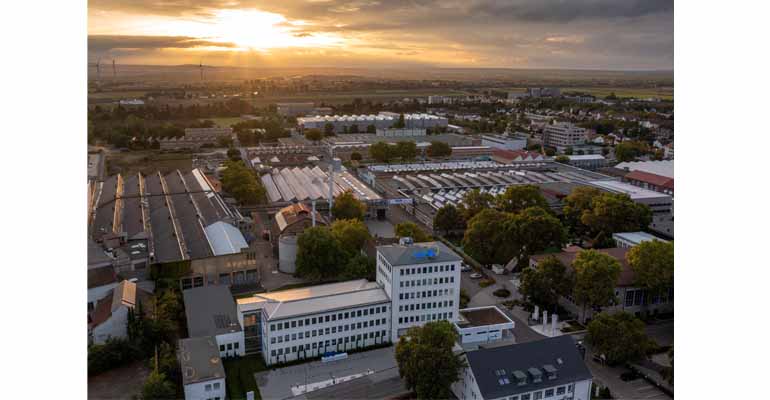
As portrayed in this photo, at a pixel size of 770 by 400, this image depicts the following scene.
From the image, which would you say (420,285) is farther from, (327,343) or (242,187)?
(242,187)


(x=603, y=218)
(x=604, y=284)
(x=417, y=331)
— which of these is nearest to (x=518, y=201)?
→ (x=603, y=218)

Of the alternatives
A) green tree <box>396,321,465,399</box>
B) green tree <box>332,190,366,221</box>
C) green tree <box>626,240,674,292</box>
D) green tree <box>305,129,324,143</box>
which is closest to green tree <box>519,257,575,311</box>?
green tree <box>626,240,674,292</box>

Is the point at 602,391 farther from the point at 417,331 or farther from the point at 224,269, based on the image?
the point at 224,269

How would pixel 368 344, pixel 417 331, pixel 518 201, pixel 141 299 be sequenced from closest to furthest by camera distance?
pixel 417 331 → pixel 368 344 → pixel 141 299 → pixel 518 201

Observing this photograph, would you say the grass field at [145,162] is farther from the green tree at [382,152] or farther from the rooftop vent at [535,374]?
the rooftop vent at [535,374]

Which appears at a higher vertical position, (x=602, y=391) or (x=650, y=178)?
(x=650, y=178)

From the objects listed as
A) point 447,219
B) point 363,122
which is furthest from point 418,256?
point 363,122
